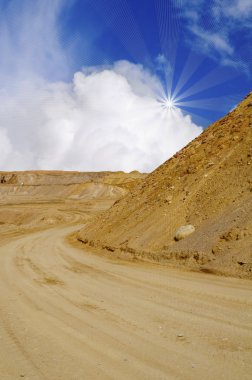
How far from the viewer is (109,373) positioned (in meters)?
4.09

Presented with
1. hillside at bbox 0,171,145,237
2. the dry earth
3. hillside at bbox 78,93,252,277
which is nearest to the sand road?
the dry earth

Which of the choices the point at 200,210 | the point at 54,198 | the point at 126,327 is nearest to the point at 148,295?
the point at 126,327

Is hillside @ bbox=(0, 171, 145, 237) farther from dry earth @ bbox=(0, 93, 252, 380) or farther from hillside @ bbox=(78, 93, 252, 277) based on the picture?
dry earth @ bbox=(0, 93, 252, 380)

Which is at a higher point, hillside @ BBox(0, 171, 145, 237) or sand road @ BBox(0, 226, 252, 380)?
hillside @ BBox(0, 171, 145, 237)

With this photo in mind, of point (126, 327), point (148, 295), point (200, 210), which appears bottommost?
point (126, 327)

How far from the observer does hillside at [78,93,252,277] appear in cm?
1126

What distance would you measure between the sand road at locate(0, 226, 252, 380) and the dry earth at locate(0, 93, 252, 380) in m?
0.02

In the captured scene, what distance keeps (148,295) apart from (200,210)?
22.7ft

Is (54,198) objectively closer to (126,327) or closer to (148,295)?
(148,295)

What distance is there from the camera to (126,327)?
225 inches

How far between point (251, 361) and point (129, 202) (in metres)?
16.9

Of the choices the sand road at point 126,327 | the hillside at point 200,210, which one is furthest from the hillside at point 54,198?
the sand road at point 126,327

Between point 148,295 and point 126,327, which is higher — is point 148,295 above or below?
above

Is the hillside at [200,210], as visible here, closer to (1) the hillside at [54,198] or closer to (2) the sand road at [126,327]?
(2) the sand road at [126,327]
